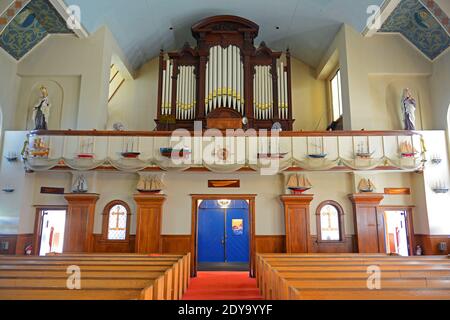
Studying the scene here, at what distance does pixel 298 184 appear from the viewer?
9.27 m

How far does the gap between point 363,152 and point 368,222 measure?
6.37 feet

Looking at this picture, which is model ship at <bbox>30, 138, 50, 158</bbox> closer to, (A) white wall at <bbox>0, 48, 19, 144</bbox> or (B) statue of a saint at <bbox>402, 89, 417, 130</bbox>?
(A) white wall at <bbox>0, 48, 19, 144</bbox>

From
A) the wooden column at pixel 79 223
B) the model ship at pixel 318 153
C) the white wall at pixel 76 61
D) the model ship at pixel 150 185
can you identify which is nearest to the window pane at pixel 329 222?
the model ship at pixel 318 153

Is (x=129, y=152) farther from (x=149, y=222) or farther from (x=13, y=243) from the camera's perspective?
(x=13, y=243)

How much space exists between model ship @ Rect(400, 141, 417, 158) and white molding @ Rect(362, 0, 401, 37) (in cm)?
330

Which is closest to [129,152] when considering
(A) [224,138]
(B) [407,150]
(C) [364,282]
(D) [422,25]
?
(A) [224,138]

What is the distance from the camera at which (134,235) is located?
9.40 m

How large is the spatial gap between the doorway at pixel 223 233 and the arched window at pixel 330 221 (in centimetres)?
355

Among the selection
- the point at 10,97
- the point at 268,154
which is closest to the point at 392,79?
the point at 268,154

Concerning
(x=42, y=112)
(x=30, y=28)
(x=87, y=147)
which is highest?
(x=30, y=28)

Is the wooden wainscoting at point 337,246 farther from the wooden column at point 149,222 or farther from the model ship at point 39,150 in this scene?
the model ship at point 39,150

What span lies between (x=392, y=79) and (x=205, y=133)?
5574 millimetres

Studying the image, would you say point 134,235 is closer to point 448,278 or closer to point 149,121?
point 149,121
